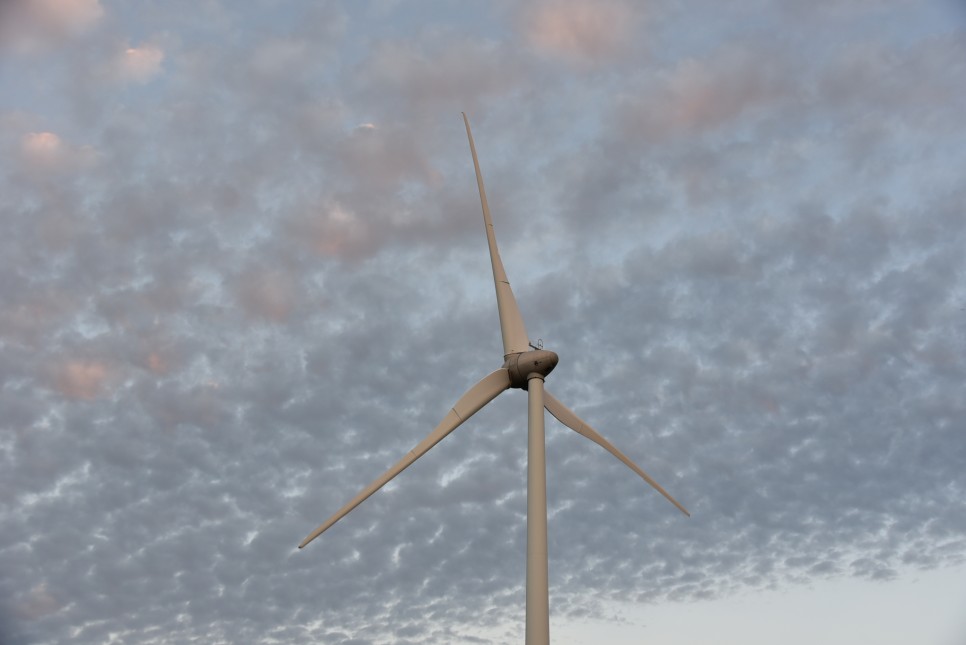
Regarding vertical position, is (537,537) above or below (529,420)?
below

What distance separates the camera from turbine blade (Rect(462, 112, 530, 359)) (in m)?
56.9

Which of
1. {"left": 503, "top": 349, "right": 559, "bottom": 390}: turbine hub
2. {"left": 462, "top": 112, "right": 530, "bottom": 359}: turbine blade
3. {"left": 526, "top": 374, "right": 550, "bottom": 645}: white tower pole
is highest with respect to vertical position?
{"left": 462, "top": 112, "right": 530, "bottom": 359}: turbine blade

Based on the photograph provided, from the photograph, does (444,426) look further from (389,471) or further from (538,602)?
(538,602)

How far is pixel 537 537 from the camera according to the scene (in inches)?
1839

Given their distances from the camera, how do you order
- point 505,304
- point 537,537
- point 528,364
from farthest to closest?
point 505,304
point 528,364
point 537,537

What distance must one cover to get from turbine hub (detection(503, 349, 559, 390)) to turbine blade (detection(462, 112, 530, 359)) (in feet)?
4.44

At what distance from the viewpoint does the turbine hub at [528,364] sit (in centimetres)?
5369

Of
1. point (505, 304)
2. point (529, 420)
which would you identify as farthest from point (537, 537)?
point (505, 304)

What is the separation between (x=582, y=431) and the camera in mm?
60062

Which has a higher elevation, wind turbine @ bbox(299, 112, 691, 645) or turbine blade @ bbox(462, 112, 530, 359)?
turbine blade @ bbox(462, 112, 530, 359)

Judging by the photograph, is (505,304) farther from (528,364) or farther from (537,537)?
(537,537)

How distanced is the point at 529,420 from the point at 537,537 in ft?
23.6

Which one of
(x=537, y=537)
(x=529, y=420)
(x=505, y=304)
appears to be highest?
(x=505, y=304)

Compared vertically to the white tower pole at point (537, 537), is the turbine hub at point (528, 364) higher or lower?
higher
